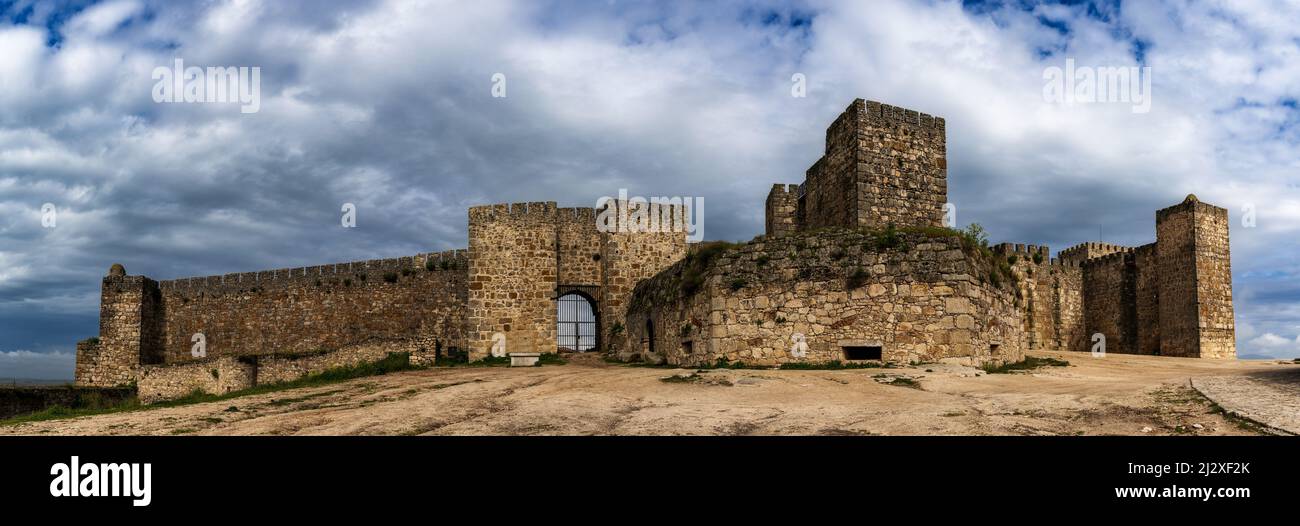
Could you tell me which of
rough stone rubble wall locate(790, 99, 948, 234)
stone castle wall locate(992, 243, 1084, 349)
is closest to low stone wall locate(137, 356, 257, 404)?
rough stone rubble wall locate(790, 99, 948, 234)

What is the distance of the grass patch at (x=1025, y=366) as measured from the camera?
15395 millimetres

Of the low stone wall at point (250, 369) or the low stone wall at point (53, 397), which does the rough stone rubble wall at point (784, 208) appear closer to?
the low stone wall at point (250, 369)

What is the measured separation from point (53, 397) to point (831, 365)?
1044 inches

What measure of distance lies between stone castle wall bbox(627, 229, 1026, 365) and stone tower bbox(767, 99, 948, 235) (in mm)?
1957

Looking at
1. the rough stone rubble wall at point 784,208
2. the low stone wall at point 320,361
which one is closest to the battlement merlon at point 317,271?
the low stone wall at point 320,361

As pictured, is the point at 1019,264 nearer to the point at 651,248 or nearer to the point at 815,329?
the point at 651,248

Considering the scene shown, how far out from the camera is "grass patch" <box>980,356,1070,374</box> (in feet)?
50.5

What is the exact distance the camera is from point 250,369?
26.5 m

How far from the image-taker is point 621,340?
77.7ft

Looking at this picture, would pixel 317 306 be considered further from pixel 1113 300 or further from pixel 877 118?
pixel 1113 300

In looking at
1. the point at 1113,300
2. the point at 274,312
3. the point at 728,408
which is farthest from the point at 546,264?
the point at 1113,300

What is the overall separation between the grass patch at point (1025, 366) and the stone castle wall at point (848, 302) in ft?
0.63
